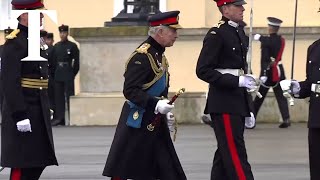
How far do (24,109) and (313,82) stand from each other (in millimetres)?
2439

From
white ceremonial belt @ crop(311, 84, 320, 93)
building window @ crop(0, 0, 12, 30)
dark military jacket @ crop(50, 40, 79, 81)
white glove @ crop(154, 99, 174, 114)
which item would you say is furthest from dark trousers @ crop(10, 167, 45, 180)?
building window @ crop(0, 0, 12, 30)

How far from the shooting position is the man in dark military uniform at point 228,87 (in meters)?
10.0

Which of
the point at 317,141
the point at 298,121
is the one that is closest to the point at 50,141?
the point at 317,141

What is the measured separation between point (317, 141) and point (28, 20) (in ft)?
8.51

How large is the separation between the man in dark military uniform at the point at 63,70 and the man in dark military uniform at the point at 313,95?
10.8m

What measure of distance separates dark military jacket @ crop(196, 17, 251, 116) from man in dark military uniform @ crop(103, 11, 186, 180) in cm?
49

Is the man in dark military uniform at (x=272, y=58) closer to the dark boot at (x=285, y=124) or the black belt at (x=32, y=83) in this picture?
the dark boot at (x=285, y=124)

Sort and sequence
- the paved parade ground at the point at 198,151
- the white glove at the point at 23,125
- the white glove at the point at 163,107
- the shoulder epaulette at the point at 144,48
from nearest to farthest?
the white glove at the point at 163,107
the shoulder epaulette at the point at 144,48
the white glove at the point at 23,125
the paved parade ground at the point at 198,151

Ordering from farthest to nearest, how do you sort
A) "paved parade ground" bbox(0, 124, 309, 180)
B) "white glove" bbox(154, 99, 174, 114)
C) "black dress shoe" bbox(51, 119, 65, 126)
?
"black dress shoe" bbox(51, 119, 65, 126), "paved parade ground" bbox(0, 124, 309, 180), "white glove" bbox(154, 99, 174, 114)

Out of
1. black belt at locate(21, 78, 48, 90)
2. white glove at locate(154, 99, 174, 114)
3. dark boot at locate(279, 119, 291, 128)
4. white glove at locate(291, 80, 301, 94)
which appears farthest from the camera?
dark boot at locate(279, 119, 291, 128)

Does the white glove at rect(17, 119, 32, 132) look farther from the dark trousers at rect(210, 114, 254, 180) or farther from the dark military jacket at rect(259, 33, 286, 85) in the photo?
the dark military jacket at rect(259, 33, 286, 85)

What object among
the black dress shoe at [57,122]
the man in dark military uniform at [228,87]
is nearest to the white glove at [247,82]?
the man in dark military uniform at [228,87]

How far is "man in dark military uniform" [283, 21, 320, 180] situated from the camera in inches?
393

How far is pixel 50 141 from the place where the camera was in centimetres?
1003
